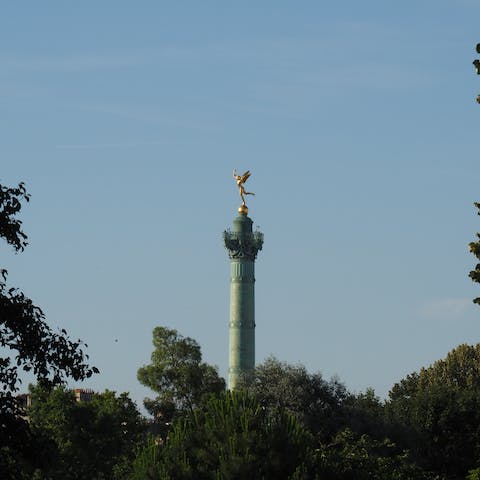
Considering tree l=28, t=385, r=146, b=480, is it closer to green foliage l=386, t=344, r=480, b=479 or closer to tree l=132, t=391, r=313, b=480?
green foliage l=386, t=344, r=480, b=479

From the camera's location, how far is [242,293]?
133 meters

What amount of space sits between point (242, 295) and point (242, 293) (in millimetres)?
305

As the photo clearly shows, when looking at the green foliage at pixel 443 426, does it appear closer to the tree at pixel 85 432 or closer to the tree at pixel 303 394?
the tree at pixel 303 394

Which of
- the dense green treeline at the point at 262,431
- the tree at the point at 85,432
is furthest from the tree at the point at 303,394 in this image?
the tree at the point at 85,432

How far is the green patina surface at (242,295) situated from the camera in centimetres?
13062

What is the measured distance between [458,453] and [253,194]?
49.2 meters

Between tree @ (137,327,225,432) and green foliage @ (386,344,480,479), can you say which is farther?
tree @ (137,327,225,432)

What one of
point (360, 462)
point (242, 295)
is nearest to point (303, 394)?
point (360, 462)

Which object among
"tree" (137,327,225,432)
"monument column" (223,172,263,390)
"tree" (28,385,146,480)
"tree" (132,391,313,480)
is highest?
"monument column" (223,172,263,390)

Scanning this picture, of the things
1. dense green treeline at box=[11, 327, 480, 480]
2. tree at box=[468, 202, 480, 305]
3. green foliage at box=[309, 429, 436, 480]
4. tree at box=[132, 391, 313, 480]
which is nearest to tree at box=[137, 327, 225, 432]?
dense green treeline at box=[11, 327, 480, 480]

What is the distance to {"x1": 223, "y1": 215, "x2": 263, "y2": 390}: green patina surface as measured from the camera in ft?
429

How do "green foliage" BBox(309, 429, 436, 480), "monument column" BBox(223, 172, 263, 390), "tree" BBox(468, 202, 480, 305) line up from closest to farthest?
"tree" BBox(468, 202, 480, 305) → "green foliage" BBox(309, 429, 436, 480) → "monument column" BBox(223, 172, 263, 390)

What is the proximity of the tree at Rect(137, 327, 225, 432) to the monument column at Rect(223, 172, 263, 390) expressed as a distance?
46.3 feet

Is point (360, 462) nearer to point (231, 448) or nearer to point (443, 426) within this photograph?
point (231, 448)
